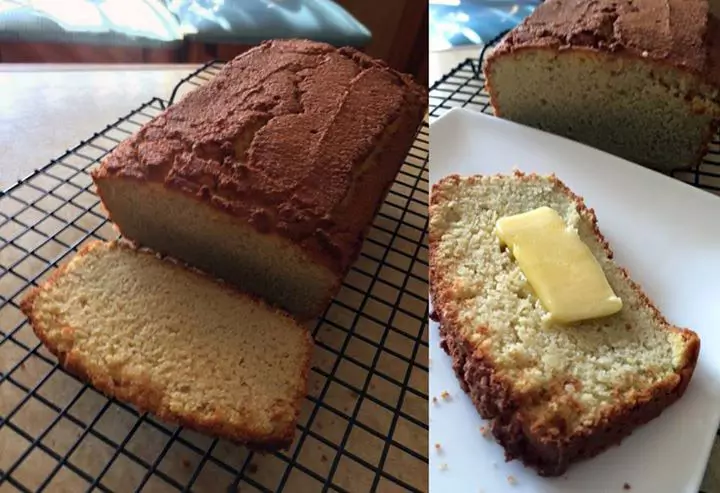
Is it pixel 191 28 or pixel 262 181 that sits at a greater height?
pixel 262 181

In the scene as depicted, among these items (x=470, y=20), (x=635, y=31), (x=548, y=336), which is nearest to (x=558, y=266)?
(x=548, y=336)

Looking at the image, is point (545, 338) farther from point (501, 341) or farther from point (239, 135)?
point (239, 135)

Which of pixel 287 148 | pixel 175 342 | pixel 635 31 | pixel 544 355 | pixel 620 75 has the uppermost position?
pixel 635 31

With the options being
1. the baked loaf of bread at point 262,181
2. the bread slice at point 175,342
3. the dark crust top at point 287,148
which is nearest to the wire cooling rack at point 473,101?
the dark crust top at point 287,148

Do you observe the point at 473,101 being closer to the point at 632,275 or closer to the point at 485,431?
the point at 632,275

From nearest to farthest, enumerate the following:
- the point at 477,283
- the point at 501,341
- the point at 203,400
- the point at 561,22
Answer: the point at 203,400
the point at 501,341
the point at 477,283
the point at 561,22

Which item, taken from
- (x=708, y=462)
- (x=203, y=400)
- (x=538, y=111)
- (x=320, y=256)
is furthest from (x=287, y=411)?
(x=538, y=111)

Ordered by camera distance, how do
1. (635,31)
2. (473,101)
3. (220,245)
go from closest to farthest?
1. (220,245)
2. (635,31)
3. (473,101)

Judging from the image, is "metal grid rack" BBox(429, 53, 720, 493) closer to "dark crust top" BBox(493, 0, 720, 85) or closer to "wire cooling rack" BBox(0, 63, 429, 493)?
"dark crust top" BBox(493, 0, 720, 85)
